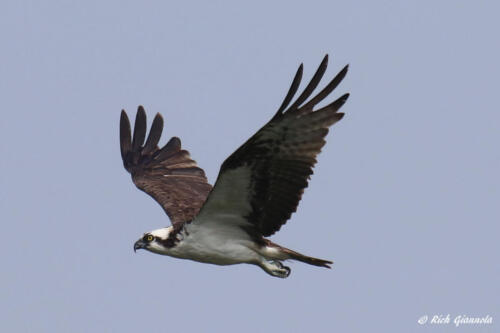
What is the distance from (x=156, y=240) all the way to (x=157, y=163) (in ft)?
11.3

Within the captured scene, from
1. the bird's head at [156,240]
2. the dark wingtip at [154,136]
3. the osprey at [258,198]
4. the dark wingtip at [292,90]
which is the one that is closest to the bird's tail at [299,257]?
the osprey at [258,198]

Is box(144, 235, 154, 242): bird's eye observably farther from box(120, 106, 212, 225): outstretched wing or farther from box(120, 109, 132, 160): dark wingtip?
box(120, 109, 132, 160): dark wingtip

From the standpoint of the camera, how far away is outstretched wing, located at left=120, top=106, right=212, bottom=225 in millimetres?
14163

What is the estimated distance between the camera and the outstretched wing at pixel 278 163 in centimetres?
1016

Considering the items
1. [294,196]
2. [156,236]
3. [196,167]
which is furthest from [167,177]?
[294,196]

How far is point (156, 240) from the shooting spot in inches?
460

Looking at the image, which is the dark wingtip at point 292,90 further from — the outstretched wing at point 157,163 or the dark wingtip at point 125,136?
the dark wingtip at point 125,136

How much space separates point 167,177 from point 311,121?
4.69m

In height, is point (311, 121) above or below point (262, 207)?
above

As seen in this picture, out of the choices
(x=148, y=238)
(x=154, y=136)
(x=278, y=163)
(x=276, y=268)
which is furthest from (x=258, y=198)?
(x=154, y=136)

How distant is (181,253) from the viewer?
11594 millimetres

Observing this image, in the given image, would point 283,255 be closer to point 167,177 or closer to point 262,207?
point 262,207

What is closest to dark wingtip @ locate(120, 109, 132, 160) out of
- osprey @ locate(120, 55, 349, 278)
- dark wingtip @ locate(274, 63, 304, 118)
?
osprey @ locate(120, 55, 349, 278)

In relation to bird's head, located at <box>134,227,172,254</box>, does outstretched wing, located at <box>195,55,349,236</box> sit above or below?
above
